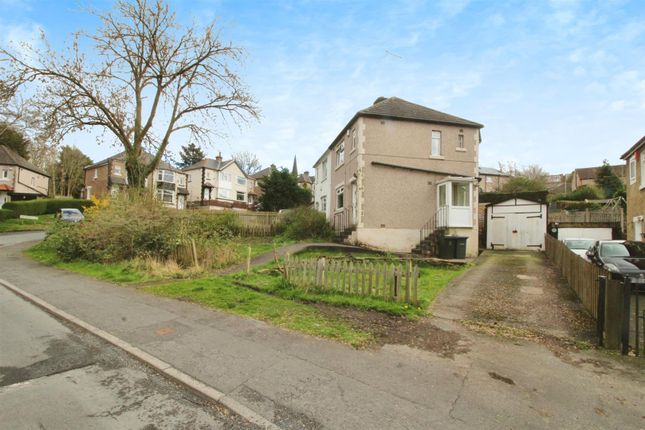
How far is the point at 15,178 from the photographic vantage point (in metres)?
42.8

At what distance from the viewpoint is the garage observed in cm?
2284

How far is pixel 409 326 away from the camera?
251 inches

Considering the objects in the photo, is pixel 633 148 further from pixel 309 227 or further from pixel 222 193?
pixel 222 193

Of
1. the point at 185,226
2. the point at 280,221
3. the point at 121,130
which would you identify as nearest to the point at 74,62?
the point at 121,130

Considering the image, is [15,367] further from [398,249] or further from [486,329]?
[398,249]

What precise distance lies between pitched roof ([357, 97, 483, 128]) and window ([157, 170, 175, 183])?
126 ft

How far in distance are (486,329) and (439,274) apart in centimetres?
595

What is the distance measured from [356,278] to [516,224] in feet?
64.9

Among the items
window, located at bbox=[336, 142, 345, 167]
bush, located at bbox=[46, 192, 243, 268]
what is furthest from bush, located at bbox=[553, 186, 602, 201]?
bush, located at bbox=[46, 192, 243, 268]

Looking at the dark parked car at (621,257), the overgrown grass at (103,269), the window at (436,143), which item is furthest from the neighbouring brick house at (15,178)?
the dark parked car at (621,257)

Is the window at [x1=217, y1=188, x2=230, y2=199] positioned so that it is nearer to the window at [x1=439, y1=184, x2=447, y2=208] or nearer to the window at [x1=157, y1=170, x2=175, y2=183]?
the window at [x1=157, y1=170, x2=175, y2=183]

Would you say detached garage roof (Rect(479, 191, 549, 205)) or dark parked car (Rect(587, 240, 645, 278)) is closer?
dark parked car (Rect(587, 240, 645, 278))

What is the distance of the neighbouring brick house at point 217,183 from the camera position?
52.3 m

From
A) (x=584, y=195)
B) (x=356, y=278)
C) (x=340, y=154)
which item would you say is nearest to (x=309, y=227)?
(x=340, y=154)
